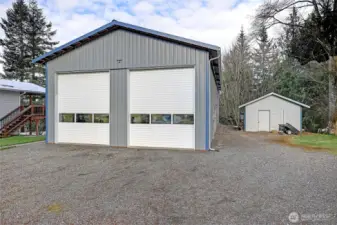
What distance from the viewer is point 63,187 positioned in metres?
4.43

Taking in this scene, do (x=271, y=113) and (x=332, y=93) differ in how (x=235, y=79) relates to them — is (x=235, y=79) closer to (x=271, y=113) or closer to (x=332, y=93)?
(x=271, y=113)

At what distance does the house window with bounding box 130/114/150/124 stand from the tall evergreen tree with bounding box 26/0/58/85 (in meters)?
22.9

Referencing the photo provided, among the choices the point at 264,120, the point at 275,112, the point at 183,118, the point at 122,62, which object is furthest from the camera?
the point at 264,120

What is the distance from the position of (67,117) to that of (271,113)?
15.4 metres

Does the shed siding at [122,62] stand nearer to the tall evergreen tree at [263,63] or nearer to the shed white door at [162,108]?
the shed white door at [162,108]

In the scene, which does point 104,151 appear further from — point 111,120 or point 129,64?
point 129,64

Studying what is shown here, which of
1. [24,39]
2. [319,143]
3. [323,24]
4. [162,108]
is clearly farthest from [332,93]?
[24,39]

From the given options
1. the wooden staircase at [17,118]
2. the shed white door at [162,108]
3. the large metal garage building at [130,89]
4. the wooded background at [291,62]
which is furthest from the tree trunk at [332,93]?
the wooden staircase at [17,118]

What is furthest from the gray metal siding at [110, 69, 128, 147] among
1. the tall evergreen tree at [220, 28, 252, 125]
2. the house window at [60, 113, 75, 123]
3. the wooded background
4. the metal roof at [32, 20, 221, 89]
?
the tall evergreen tree at [220, 28, 252, 125]

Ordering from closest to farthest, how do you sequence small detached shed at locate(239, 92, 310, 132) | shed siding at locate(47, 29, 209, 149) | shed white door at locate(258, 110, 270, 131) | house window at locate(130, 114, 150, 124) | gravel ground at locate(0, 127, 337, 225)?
gravel ground at locate(0, 127, 337, 225) → shed siding at locate(47, 29, 209, 149) → house window at locate(130, 114, 150, 124) → small detached shed at locate(239, 92, 310, 132) → shed white door at locate(258, 110, 270, 131)

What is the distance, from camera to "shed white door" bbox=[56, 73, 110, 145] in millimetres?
9734

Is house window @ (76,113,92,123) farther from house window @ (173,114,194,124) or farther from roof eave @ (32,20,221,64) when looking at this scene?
house window @ (173,114,194,124)

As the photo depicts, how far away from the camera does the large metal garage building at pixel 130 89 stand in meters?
8.59

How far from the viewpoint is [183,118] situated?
8.77m
